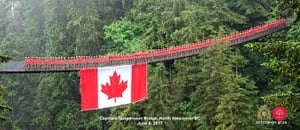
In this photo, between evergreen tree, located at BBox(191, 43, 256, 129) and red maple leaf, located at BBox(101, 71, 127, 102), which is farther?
red maple leaf, located at BBox(101, 71, 127, 102)

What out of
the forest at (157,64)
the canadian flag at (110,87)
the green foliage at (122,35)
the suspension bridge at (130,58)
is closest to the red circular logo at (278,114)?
the forest at (157,64)

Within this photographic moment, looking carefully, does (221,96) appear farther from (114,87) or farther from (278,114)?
(114,87)

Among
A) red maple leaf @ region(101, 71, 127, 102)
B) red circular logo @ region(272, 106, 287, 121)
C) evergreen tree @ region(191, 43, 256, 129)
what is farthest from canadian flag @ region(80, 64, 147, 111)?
red circular logo @ region(272, 106, 287, 121)

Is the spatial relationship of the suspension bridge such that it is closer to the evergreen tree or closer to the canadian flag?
the evergreen tree

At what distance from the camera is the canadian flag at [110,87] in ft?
74.2

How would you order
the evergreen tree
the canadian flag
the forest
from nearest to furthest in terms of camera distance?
the evergreen tree < the canadian flag < the forest

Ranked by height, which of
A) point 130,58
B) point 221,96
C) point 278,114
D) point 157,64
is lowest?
point 278,114

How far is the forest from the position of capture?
23.7m

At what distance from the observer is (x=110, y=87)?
22.8 m

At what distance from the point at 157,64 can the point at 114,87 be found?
6.78 metres

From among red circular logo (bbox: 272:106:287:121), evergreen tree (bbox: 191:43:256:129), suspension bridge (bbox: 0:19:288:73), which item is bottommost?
red circular logo (bbox: 272:106:287:121)

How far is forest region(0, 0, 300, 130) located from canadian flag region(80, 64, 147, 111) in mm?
2210

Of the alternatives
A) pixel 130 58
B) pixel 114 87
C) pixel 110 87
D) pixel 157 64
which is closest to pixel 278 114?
pixel 157 64

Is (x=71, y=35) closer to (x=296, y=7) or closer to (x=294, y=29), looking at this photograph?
(x=294, y=29)
